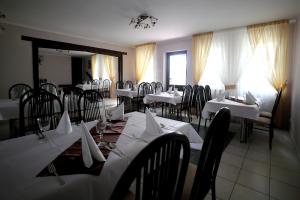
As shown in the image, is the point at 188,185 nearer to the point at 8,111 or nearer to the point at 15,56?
the point at 8,111

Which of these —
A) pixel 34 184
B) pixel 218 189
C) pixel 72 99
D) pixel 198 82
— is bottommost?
pixel 218 189

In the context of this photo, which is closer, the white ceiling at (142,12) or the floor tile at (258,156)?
the floor tile at (258,156)

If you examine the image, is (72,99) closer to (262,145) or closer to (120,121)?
(120,121)

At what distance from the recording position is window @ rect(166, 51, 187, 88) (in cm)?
565

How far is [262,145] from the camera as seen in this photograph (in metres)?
2.76

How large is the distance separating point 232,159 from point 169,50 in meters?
4.37

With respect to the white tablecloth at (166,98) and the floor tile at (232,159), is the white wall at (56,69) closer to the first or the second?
the white tablecloth at (166,98)

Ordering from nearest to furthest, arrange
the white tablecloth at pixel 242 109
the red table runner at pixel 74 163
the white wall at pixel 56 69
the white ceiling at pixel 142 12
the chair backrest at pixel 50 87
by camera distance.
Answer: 1. the red table runner at pixel 74 163
2. the white tablecloth at pixel 242 109
3. the white ceiling at pixel 142 12
4. the chair backrest at pixel 50 87
5. the white wall at pixel 56 69

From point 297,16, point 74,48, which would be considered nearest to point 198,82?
point 297,16

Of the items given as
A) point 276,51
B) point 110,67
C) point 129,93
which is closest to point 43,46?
point 110,67

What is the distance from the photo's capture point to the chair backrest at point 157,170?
0.48 meters

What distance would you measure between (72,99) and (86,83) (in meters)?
3.68

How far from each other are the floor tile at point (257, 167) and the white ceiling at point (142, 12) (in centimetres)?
261

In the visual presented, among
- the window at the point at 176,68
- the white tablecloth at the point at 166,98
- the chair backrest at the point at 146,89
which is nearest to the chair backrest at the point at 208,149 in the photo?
the white tablecloth at the point at 166,98
